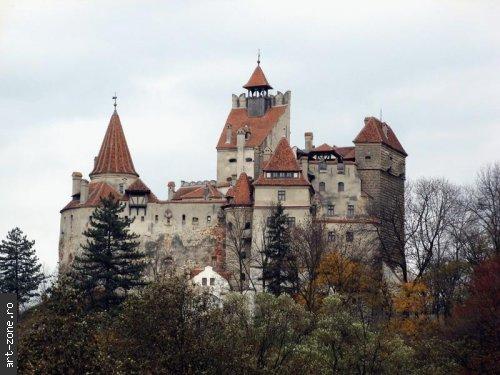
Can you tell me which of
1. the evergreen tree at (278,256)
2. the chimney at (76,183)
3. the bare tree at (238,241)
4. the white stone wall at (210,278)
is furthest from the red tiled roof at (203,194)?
the evergreen tree at (278,256)

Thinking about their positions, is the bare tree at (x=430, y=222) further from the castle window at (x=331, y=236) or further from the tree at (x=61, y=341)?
the tree at (x=61, y=341)

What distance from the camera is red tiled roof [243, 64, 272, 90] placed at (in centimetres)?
11088

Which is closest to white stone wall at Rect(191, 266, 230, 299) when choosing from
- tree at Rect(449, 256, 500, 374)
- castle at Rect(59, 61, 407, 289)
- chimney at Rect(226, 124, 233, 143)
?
castle at Rect(59, 61, 407, 289)

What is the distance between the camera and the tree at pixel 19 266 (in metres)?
92.1

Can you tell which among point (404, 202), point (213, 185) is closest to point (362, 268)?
point (404, 202)

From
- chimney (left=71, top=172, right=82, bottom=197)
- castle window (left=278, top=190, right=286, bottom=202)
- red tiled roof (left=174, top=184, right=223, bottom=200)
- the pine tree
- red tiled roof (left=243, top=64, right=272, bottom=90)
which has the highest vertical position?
red tiled roof (left=243, top=64, right=272, bottom=90)

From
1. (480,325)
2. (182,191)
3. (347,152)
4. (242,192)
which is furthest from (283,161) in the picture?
(480,325)

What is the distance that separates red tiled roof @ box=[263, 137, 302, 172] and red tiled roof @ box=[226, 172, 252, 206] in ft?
7.55

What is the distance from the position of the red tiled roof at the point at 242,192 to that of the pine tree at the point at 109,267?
41.3ft

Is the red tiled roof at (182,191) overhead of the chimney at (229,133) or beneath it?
beneath

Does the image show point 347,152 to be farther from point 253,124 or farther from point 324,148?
point 253,124

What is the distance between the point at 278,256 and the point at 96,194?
21738 mm

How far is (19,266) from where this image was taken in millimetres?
93938

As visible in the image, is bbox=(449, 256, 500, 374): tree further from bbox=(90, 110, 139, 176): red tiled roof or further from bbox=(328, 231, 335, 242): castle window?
bbox=(90, 110, 139, 176): red tiled roof
